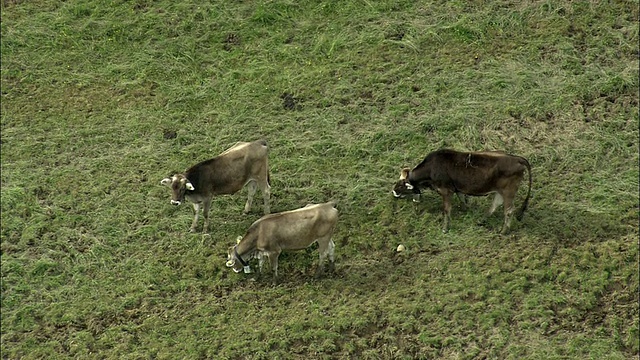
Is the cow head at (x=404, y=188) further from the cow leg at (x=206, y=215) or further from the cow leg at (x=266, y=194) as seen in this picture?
the cow leg at (x=206, y=215)

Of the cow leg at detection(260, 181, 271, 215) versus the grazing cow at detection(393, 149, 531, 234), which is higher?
the grazing cow at detection(393, 149, 531, 234)

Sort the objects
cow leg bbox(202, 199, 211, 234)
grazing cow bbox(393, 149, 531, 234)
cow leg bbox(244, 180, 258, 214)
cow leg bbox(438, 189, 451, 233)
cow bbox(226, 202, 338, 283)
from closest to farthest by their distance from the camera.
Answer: cow bbox(226, 202, 338, 283) → grazing cow bbox(393, 149, 531, 234) → cow leg bbox(438, 189, 451, 233) → cow leg bbox(202, 199, 211, 234) → cow leg bbox(244, 180, 258, 214)

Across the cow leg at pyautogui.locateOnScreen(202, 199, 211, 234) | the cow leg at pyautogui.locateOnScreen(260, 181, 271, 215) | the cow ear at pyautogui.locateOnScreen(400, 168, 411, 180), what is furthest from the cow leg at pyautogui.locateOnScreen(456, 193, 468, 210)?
the cow leg at pyautogui.locateOnScreen(202, 199, 211, 234)

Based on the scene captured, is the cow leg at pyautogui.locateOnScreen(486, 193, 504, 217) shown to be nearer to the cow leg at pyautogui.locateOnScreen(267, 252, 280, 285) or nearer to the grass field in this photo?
the grass field

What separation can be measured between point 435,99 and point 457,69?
1.19 metres

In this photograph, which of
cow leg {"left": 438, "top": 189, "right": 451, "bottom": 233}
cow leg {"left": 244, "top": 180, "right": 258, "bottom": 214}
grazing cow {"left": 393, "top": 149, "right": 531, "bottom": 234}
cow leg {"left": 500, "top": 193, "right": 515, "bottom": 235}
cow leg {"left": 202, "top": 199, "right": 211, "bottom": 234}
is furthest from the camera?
cow leg {"left": 244, "top": 180, "right": 258, "bottom": 214}

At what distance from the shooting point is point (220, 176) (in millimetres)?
14164

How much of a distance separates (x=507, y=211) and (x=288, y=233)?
12.5 feet

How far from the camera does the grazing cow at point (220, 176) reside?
1398 cm

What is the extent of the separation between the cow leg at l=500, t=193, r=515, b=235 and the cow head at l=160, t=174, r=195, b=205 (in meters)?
5.34

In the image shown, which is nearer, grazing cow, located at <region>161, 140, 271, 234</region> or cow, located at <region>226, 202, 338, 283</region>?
cow, located at <region>226, 202, 338, 283</region>

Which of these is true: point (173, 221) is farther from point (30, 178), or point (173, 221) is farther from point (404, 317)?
point (404, 317)

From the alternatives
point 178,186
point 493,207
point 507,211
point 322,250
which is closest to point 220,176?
point 178,186

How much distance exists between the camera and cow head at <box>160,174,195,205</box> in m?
13.8
